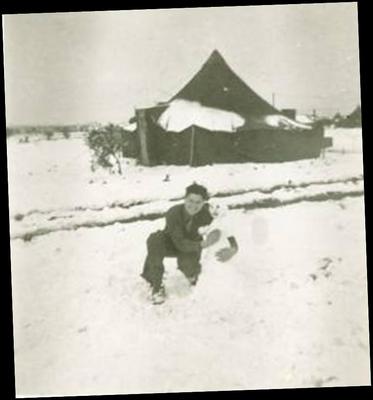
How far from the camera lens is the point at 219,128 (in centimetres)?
89

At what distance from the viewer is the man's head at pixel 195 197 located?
886 millimetres

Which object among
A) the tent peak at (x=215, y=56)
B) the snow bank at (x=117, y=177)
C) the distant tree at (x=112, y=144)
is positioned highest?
the tent peak at (x=215, y=56)

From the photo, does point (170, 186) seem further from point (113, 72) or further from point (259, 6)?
point (259, 6)

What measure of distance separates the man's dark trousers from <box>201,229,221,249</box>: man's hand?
19mm

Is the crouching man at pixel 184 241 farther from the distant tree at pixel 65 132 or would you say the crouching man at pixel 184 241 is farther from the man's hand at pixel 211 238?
the distant tree at pixel 65 132

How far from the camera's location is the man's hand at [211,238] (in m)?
0.88

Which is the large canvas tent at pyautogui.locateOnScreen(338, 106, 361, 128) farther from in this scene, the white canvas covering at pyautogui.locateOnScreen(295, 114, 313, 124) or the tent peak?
the tent peak

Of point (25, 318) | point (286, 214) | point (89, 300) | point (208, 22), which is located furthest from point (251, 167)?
point (25, 318)

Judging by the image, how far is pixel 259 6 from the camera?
90 centimetres

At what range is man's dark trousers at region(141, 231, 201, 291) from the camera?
88cm

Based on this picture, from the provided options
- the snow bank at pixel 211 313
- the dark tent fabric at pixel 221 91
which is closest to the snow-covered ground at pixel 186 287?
the snow bank at pixel 211 313

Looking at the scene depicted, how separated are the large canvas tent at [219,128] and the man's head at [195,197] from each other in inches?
1.8

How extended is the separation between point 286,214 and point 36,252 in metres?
0.45

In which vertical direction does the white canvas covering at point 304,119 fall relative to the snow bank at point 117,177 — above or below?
above
